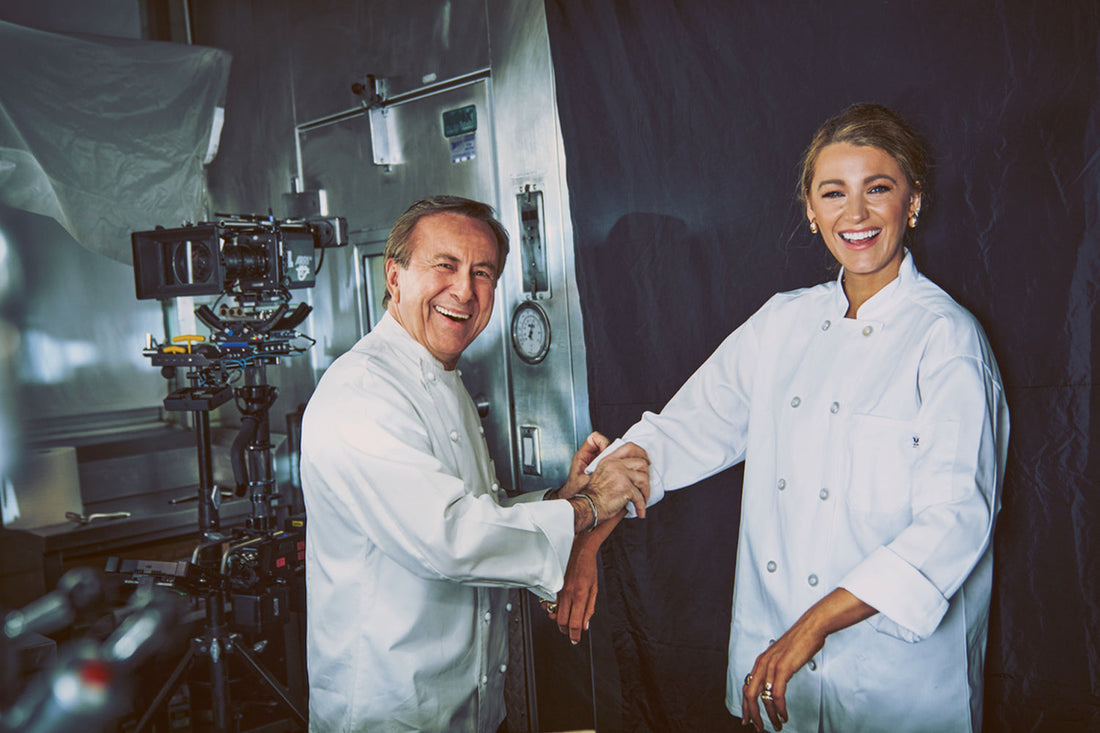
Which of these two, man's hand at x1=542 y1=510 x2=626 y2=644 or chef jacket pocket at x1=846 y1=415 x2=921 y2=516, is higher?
chef jacket pocket at x1=846 y1=415 x2=921 y2=516

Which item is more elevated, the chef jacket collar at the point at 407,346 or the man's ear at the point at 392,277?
the man's ear at the point at 392,277

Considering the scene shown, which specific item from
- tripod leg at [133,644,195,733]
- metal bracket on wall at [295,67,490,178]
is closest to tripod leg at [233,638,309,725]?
tripod leg at [133,644,195,733]

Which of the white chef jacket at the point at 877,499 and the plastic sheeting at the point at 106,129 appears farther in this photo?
the plastic sheeting at the point at 106,129

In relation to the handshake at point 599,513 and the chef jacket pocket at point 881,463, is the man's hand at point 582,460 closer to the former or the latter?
the handshake at point 599,513

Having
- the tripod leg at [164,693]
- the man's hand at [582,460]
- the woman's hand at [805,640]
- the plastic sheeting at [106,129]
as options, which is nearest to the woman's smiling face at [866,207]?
the woman's hand at [805,640]

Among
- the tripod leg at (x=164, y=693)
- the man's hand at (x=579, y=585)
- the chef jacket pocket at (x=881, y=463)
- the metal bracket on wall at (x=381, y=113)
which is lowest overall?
the tripod leg at (x=164, y=693)

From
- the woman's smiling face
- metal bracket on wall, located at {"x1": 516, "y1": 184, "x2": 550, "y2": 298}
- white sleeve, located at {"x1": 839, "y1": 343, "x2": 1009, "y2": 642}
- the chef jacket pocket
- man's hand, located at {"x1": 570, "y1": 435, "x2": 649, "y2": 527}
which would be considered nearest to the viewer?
white sleeve, located at {"x1": 839, "y1": 343, "x2": 1009, "y2": 642}

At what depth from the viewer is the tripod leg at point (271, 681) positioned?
2.79 m

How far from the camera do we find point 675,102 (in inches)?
91.7

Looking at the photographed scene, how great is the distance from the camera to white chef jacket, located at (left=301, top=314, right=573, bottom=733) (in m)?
1.57

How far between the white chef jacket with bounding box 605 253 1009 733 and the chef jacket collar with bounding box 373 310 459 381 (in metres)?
0.74

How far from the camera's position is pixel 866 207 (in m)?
1.66

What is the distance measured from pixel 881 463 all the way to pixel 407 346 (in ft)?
3.33

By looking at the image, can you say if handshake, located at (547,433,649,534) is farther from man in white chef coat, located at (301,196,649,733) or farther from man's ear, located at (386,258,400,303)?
man's ear, located at (386,258,400,303)
